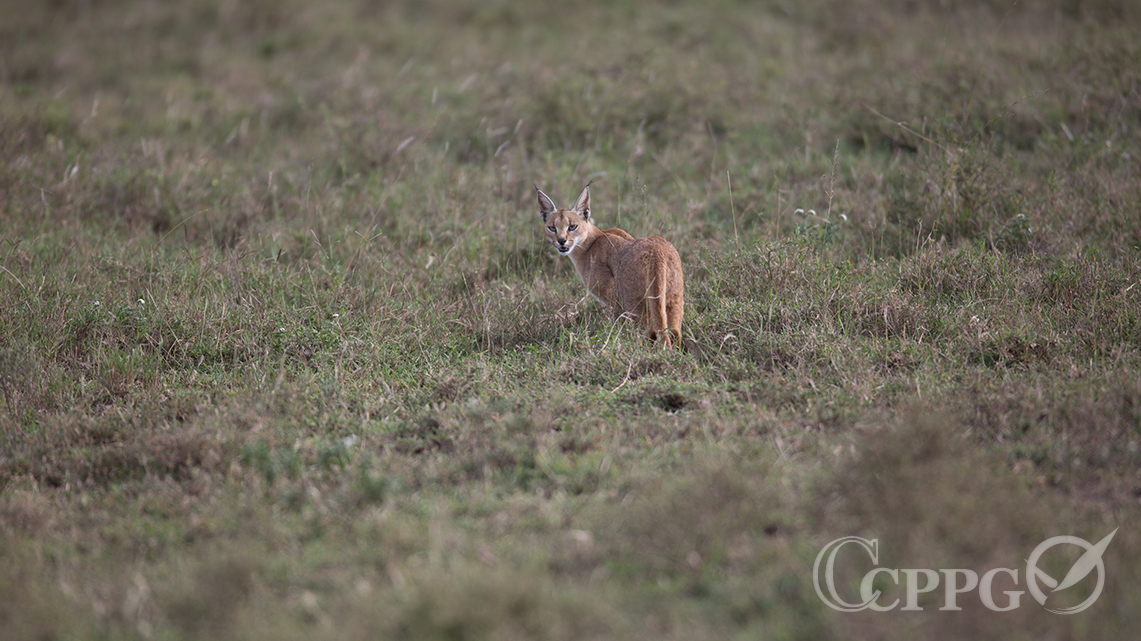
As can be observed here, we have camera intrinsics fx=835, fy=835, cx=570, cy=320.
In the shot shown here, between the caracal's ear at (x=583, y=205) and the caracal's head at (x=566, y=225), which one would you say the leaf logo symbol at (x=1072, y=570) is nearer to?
the caracal's head at (x=566, y=225)

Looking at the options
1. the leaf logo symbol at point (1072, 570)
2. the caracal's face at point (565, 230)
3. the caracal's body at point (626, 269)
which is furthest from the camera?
the caracal's face at point (565, 230)

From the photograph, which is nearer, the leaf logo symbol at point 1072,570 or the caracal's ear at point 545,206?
the leaf logo symbol at point 1072,570

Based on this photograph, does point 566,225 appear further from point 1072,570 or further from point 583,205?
point 1072,570

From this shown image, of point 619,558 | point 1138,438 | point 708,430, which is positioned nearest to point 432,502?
point 619,558

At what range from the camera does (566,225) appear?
623cm

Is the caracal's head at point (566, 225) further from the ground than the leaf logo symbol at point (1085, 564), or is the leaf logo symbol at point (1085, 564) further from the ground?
the caracal's head at point (566, 225)

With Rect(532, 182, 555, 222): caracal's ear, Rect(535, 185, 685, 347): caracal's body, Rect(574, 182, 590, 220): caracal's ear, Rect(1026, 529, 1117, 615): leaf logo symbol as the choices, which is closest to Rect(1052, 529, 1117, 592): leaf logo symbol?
Rect(1026, 529, 1117, 615): leaf logo symbol

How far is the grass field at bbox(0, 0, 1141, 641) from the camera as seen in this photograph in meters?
3.27

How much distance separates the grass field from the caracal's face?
16.1 inches

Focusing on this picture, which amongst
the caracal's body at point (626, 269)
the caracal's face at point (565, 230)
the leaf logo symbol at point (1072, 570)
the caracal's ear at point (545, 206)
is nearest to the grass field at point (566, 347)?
the leaf logo symbol at point (1072, 570)

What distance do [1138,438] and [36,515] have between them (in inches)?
209

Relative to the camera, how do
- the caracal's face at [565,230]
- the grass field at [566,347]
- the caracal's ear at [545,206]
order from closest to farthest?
1. the grass field at [566,347]
2. the caracal's face at [565,230]
3. the caracal's ear at [545,206]

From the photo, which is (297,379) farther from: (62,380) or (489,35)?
(489,35)

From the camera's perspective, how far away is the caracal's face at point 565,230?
20.1 feet
